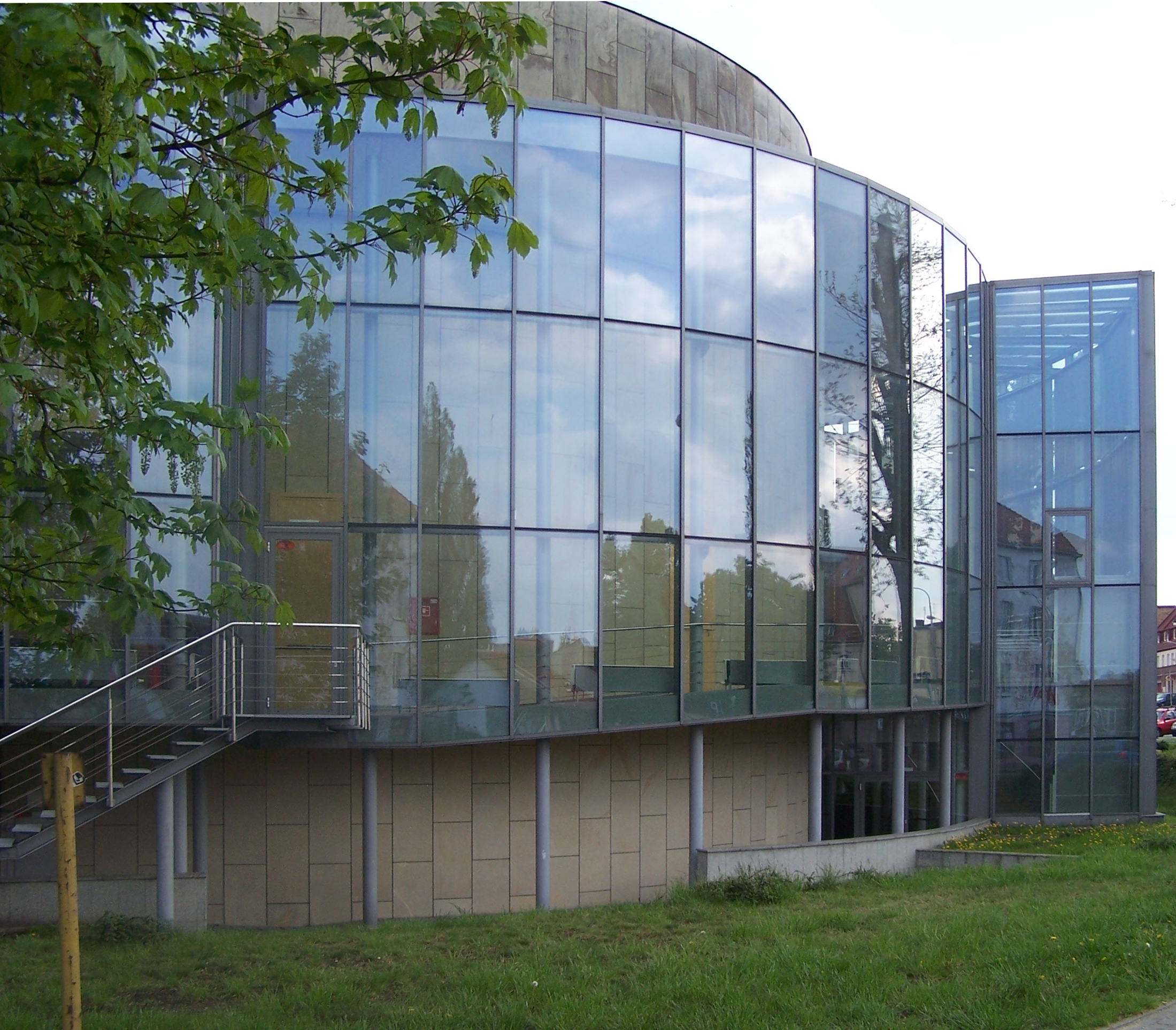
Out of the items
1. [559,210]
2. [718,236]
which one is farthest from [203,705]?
[718,236]

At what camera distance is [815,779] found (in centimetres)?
1856

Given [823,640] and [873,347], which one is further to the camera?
[873,347]

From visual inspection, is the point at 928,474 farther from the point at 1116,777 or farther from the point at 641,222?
the point at 1116,777

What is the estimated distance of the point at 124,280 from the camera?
6965 mm

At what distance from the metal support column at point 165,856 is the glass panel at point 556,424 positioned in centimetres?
526

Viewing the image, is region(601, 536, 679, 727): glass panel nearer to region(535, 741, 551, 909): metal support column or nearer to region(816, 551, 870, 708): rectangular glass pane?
region(535, 741, 551, 909): metal support column

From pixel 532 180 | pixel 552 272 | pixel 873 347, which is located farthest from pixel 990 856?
pixel 532 180

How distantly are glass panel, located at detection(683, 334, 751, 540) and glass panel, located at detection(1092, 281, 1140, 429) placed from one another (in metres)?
11.2

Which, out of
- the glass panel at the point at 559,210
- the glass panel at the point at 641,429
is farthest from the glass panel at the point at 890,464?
the glass panel at the point at 559,210

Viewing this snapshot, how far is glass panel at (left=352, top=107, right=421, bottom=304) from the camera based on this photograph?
14602 mm

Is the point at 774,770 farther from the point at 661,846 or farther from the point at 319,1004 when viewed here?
the point at 319,1004

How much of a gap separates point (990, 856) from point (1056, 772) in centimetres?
660

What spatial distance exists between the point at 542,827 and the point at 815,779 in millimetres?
5246

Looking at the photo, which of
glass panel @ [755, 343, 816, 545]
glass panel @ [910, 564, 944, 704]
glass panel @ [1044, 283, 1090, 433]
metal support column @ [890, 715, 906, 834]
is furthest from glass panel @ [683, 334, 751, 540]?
glass panel @ [1044, 283, 1090, 433]
